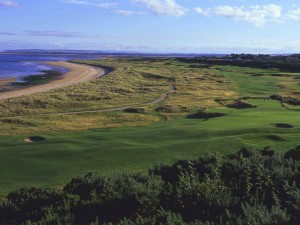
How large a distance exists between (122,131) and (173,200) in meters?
19.9

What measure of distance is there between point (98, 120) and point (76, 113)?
5.30 m

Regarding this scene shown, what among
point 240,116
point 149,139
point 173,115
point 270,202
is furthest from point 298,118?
point 270,202

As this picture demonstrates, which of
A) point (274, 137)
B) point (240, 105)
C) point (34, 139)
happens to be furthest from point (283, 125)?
point (34, 139)

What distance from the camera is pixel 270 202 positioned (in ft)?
41.9

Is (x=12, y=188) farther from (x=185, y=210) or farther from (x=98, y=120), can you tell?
(x=98, y=120)

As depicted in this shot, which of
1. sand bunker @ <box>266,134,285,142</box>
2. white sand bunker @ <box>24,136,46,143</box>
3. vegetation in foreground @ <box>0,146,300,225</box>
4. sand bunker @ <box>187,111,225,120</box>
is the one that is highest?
vegetation in foreground @ <box>0,146,300,225</box>

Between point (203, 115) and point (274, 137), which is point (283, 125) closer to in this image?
point (274, 137)

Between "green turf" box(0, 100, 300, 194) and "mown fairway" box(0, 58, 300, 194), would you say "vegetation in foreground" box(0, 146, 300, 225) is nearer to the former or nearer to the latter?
"mown fairway" box(0, 58, 300, 194)

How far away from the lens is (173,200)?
43.5 feet

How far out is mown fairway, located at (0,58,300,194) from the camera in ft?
72.9

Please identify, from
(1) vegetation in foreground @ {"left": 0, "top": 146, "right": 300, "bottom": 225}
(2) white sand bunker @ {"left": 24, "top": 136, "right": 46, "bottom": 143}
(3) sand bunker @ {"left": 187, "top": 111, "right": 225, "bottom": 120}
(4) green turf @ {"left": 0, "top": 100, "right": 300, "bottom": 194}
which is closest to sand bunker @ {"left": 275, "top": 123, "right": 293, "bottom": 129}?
(4) green turf @ {"left": 0, "top": 100, "right": 300, "bottom": 194}

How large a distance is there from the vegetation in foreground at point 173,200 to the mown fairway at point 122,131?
4.70m

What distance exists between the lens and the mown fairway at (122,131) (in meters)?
22.2

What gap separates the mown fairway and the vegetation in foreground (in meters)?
4.70
